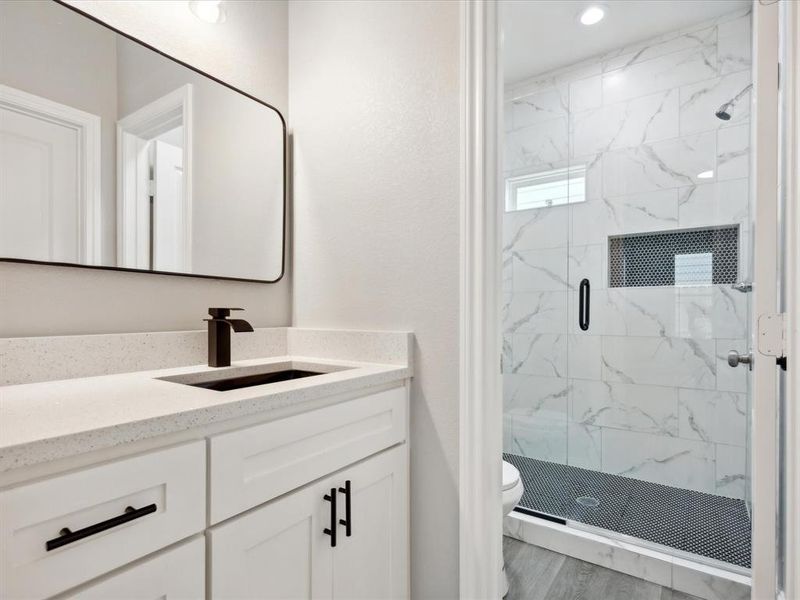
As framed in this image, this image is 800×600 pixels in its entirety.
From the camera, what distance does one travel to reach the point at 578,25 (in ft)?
7.71

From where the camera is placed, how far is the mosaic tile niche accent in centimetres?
232

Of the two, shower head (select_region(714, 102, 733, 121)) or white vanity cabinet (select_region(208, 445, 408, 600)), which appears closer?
white vanity cabinet (select_region(208, 445, 408, 600))

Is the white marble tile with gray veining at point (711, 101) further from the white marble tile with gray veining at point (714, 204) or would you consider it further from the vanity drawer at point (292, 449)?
the vanity drawer at point (292, 449)

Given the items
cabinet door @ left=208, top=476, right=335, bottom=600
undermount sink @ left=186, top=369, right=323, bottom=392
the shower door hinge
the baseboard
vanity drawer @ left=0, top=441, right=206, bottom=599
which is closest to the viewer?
vanity drawer @ left=0, top=441, right=206, bottom=599

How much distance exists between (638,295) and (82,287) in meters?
2.65

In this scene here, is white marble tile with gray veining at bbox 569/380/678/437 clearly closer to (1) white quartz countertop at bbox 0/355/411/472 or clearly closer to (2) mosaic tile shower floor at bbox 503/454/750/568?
(2) mosaic tile shower floor at bbox 503/454/750/568

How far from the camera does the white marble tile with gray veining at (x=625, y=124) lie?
2.46 m

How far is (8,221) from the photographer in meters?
0.97

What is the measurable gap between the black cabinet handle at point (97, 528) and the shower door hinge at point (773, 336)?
1418mm

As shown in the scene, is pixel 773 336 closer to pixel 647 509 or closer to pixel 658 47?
pixel 647 509

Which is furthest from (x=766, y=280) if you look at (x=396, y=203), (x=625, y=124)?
(x=625, y=124)

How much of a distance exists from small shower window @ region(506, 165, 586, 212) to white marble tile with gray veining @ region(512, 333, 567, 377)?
868 mm

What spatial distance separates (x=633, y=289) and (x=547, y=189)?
32.5 inches

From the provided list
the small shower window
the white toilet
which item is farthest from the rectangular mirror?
the small shower window
